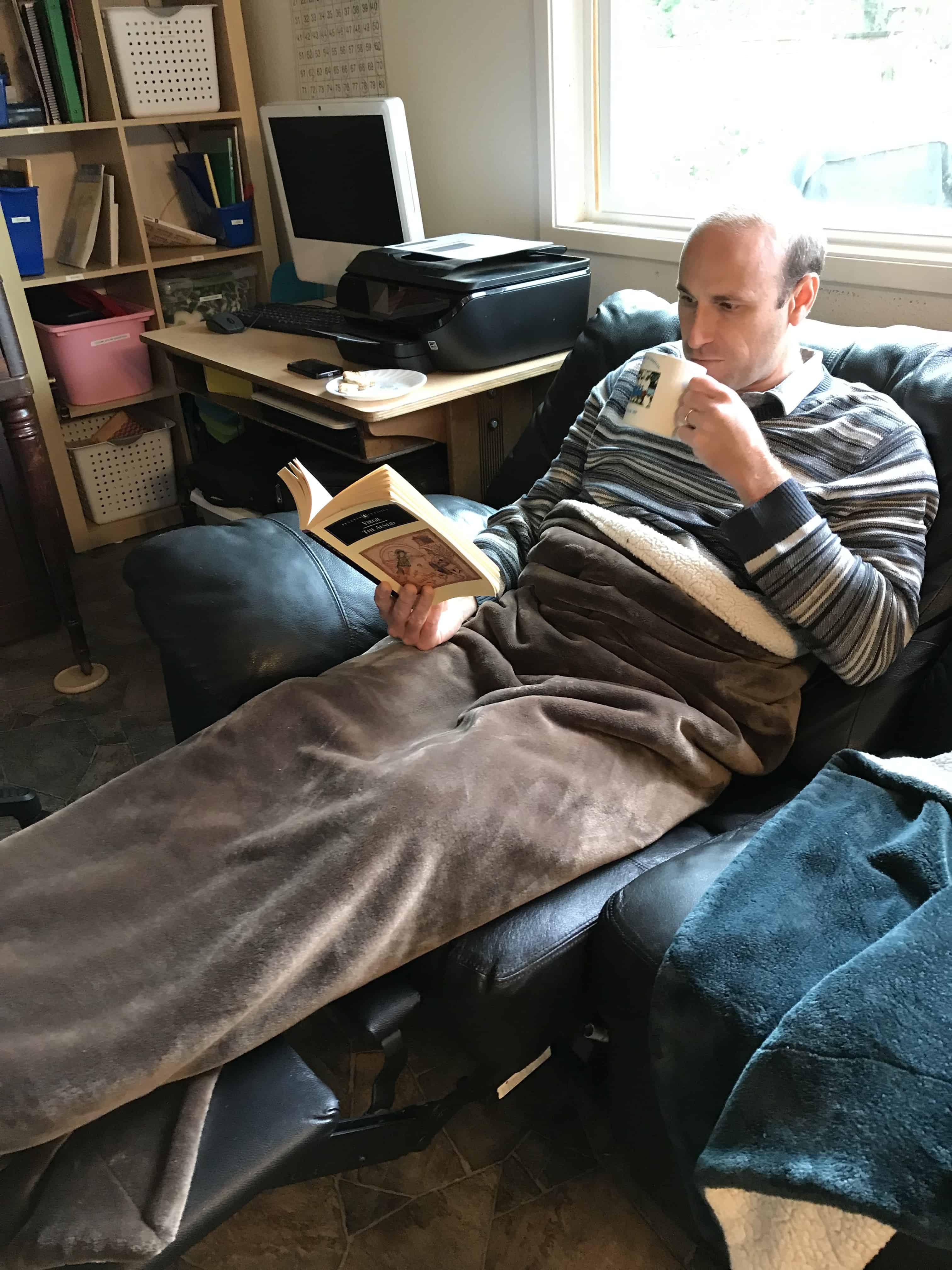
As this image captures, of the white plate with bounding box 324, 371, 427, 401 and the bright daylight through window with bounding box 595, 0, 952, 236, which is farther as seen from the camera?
the white plate with bounding box 324, 371, 427, 401

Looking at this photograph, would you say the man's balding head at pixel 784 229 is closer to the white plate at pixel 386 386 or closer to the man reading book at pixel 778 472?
the man reading book at pixel 778 472

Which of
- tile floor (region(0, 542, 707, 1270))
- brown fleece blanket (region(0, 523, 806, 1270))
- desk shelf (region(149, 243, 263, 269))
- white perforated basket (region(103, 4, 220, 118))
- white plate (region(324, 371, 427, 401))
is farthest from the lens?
desk shelf (region(149, 243, 263, 269))

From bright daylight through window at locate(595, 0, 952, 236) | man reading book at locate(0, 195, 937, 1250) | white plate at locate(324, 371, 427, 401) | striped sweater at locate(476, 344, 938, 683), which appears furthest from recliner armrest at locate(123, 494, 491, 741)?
bright daylight through window at locate(595, 0, 952, 236)

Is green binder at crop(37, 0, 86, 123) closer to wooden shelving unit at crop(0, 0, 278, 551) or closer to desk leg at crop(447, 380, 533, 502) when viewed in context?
wooden shelving unit at crop(0, 0, 278, 551)

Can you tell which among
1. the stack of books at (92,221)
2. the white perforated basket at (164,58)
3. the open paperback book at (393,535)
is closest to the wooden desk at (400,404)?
the open paperback book at (393,535)

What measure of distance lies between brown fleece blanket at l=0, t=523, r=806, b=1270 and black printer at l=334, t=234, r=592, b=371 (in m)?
0.66

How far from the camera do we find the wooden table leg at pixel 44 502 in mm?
2123

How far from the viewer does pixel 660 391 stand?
1.20 metres

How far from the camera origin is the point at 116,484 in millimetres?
3090

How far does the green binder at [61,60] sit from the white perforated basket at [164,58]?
0.37ft

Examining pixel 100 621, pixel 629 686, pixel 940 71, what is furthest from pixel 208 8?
pixel 629 686

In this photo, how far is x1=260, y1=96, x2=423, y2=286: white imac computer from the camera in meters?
2.14

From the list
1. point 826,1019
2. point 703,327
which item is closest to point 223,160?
point 703,327

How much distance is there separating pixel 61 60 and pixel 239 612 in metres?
2.08
